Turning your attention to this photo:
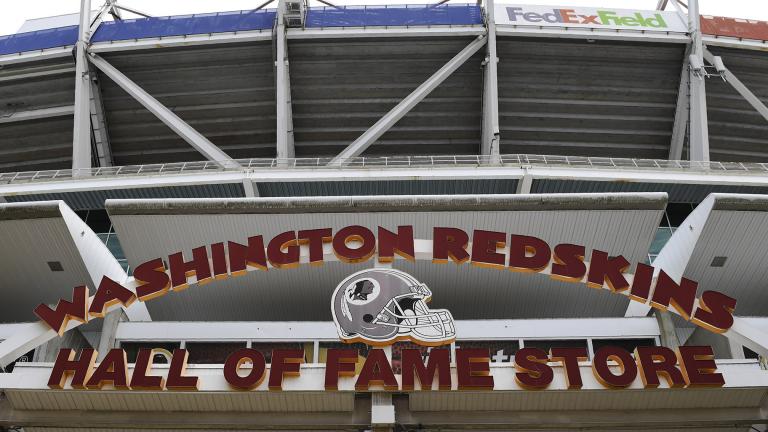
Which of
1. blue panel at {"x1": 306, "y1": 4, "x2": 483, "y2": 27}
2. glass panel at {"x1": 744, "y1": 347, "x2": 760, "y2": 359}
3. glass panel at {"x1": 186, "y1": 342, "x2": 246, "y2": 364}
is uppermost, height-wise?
blue panel at {"x1": 306, "y1": 4, "x2": 483, "y2": 27}

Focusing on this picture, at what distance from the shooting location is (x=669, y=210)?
28.2m

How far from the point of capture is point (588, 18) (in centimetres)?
3450

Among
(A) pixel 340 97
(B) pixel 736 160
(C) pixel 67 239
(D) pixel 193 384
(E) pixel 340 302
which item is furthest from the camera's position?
(B) pixel 736 160

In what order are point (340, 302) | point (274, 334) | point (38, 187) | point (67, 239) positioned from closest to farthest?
point (340, 302)
point (274, 334)
point (67, 239)
point (38, 187)

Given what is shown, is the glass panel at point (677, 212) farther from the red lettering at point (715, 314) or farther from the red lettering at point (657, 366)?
the red lettering at point (657, 366)

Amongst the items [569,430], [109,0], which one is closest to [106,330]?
[569,430]

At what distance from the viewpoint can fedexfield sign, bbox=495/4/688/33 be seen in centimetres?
3419

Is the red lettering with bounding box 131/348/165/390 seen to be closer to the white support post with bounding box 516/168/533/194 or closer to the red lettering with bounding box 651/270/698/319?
the red lettering with bounding box 651/270/698/319

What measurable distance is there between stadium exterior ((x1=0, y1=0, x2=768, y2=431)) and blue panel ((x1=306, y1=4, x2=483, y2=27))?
0.14 meters

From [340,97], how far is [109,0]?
1449 cm

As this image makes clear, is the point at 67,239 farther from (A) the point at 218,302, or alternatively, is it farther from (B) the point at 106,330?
(A) the point at 218,302

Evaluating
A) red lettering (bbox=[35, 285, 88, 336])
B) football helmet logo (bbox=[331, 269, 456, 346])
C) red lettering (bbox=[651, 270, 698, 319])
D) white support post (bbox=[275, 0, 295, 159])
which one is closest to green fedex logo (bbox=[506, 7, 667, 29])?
white support post (bbox=[275, 0, 295, 159])

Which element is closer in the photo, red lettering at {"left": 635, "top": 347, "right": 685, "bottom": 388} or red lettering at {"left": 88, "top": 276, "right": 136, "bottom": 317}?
red lettering at {"left": 635, "top": 347, "right": 685, "bottom": 388}

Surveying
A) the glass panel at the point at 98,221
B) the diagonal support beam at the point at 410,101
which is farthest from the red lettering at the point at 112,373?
the diagonal support beam at the point at 410,101
